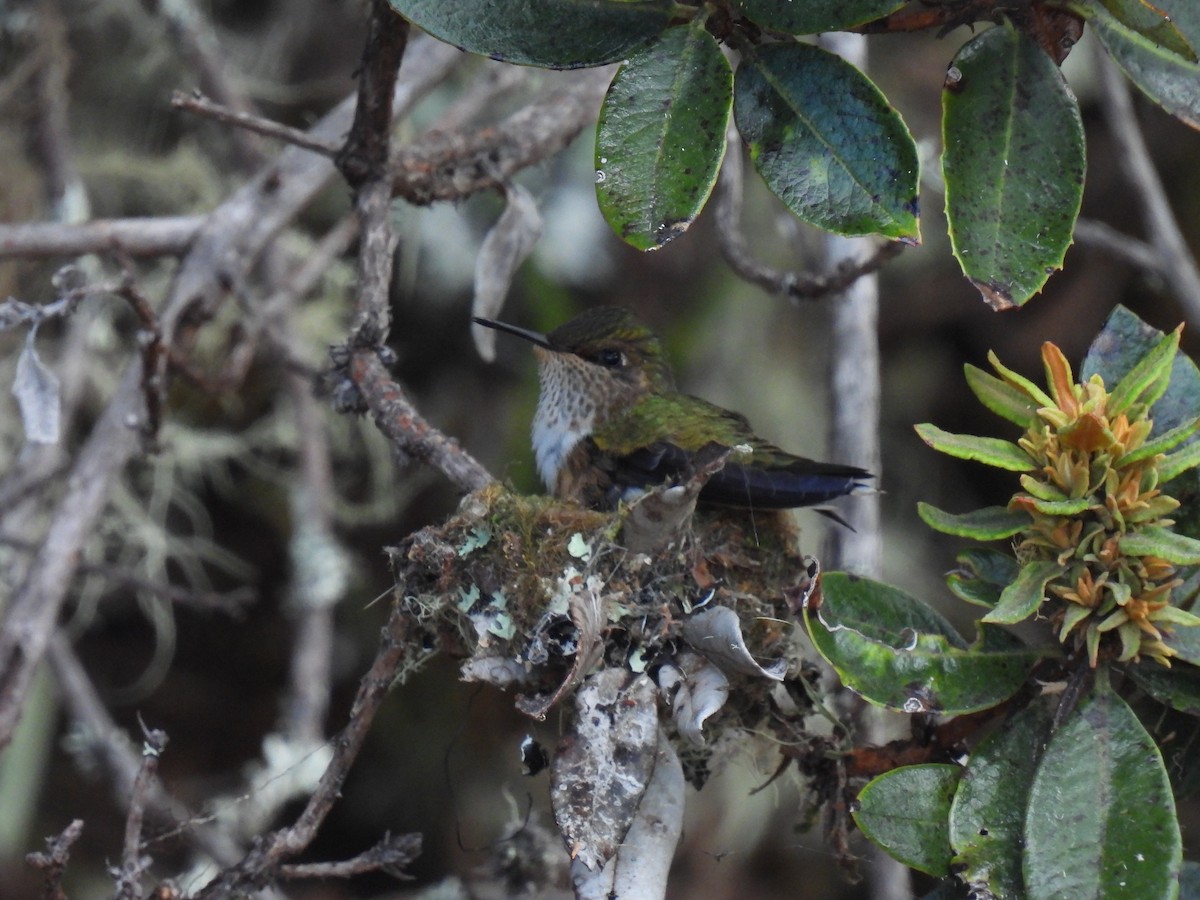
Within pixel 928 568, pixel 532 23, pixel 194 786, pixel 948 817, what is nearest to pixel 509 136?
pixel 532 23

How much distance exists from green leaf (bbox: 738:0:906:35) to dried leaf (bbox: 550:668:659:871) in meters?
0.88

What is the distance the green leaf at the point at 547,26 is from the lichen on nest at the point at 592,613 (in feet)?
2.38

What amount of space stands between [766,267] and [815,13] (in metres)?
1.35

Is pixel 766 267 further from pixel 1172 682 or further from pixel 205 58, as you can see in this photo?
pixel 205 58

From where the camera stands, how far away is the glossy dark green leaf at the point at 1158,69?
5.27ft

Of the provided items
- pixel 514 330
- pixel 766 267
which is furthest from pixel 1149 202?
pixel 514 330

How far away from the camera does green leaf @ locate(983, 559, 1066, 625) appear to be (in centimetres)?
149

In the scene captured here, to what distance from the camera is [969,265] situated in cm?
153

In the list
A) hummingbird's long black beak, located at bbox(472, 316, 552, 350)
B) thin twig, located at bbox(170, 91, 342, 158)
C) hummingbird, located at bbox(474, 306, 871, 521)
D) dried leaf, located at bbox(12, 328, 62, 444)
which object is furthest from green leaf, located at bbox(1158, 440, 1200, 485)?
dried leaf, located at bbox(12, 328, 62, 444)

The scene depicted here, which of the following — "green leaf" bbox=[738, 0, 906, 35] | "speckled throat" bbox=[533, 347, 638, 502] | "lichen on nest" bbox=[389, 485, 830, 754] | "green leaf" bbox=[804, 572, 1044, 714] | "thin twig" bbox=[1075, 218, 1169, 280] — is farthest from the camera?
"thin twig" bbox=[1075, 218, 1169, 280]

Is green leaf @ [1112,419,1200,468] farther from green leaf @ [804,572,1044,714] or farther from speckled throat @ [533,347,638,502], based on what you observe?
speckled throat @ [533,347,638,502]

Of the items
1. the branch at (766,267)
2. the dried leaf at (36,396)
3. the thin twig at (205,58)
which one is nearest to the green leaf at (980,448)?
the branch at (766,267)

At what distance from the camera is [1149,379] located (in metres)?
1.55

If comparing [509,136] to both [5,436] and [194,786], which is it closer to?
[5,436]
